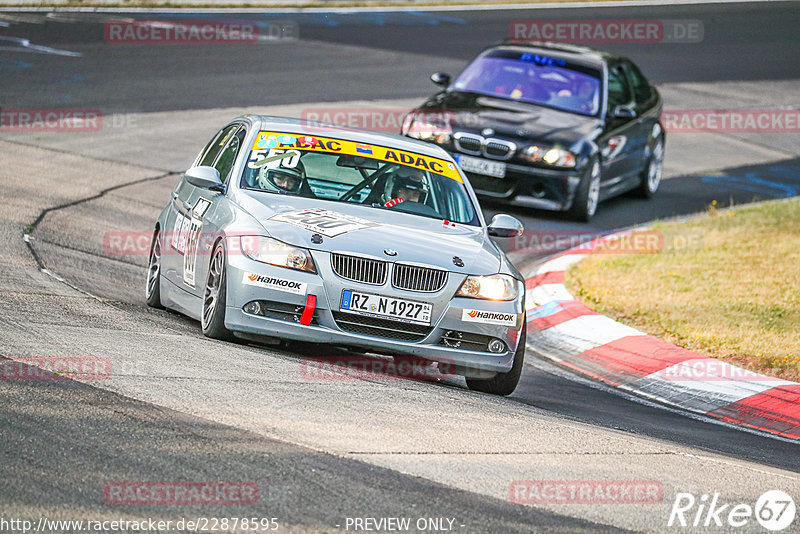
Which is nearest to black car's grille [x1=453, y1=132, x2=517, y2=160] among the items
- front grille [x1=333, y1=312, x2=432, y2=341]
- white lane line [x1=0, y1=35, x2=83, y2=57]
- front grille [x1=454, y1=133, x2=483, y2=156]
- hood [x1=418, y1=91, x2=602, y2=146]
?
front grille [x1=454, y1=133, x2=483, y2=156]

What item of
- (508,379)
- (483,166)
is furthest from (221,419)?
(483,166)

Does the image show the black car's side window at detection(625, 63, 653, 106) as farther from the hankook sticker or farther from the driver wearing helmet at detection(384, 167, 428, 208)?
the hankook sticker

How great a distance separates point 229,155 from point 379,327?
2.25 meters

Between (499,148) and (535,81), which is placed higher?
(535,81)

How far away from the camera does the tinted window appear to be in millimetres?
17141

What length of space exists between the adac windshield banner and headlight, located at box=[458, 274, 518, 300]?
153 cm

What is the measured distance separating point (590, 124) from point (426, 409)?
9272 millimetres

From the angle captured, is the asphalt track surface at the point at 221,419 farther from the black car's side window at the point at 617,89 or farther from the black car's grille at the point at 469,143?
the black car's side window at the point at 617,89

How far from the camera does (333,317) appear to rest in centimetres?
755

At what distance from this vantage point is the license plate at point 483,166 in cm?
1464

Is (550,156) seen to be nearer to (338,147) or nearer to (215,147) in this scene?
(215,147)

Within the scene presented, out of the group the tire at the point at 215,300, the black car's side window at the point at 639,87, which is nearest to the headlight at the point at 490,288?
the tire at the point at 215,300

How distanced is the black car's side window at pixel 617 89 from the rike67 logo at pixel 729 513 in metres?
10.5

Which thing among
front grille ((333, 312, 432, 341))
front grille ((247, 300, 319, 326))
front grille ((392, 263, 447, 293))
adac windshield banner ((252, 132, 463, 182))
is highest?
adac windshield banner ((252, 132, 463, 182))
